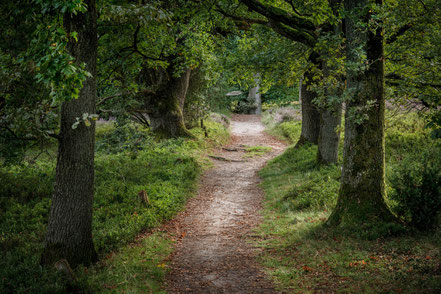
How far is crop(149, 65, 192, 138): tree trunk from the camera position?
64.5 feet

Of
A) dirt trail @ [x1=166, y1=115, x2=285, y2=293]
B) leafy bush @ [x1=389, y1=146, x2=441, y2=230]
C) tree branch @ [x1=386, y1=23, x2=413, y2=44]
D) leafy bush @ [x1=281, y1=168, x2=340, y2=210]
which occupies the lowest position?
dirt trail @ [x1=166, y1=115, x2=285, y2=293]

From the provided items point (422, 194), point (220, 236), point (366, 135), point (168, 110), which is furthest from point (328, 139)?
point (168, 110)

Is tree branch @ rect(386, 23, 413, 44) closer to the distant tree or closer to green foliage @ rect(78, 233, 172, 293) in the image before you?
the distant tree

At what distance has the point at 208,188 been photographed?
1351 centimetres

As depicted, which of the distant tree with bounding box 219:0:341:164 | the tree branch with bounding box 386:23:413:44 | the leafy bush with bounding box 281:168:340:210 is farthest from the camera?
the leafy bush with bounding box 281:168:340:210

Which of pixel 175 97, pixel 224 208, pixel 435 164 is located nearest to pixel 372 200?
pixel 435 164

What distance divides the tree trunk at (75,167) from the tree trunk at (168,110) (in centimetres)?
1310

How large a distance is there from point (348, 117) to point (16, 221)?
30.1ft

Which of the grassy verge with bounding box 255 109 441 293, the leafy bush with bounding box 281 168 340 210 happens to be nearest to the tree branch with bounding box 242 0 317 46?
the leafy bush with bounding box 281 168 340 210

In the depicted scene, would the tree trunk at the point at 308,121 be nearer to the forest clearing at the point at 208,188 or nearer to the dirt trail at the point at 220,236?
the dirt trail at the point at 220,236

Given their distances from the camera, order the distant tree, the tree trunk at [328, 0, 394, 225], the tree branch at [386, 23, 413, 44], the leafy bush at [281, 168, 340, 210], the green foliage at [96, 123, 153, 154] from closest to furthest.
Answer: the tree trunk at [328, 0, 394, 225]
the distant tree
the tree branch at [386, 23, 413, 44]
the leafy bush at [281, 168, 340, 210]
the green foliage at [96, 123, 153, 154]

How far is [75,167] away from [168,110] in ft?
44.2

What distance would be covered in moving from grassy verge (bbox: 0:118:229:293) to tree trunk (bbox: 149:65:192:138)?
2922mm

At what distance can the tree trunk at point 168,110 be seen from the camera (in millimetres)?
19656
